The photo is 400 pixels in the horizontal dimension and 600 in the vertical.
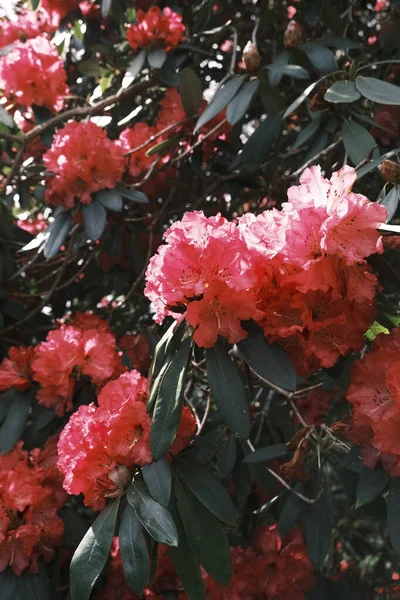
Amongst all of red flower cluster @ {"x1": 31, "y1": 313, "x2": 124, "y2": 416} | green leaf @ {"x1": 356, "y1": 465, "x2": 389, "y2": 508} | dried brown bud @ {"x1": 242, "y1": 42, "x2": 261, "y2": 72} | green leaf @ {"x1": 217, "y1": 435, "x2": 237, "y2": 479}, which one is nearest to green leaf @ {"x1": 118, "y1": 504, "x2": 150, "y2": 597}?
green leaf @ {"x1": 356, "y1": 465, "x2": 389, "y2": 508}

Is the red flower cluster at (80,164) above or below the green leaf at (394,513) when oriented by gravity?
above

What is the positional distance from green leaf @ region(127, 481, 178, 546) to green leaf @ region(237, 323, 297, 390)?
256 mm

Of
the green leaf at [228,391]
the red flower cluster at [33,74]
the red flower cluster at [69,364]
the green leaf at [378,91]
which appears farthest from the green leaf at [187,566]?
the red flower cluster at [33,74]

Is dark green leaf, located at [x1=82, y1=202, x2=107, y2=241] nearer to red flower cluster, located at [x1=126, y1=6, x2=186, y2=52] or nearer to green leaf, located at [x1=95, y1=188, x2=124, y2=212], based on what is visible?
green leaf, located at [x1=95, y1=188, x2=124, y2=212]

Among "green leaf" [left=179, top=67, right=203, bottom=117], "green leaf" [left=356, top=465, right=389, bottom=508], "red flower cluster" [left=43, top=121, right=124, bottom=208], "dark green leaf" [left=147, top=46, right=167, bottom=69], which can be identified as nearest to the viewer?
"green leaf" [left=356, top=465, right=389, bottom=508]

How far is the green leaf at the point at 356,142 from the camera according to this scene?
5.10 feet

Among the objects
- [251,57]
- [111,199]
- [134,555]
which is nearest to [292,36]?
[251,57]

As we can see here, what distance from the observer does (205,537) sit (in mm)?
1148

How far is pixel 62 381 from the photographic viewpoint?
1545mm

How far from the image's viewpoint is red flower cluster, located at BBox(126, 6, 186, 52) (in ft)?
6.75

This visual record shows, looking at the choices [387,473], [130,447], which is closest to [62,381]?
[130,447]

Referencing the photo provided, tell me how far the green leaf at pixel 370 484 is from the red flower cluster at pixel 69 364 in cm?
62

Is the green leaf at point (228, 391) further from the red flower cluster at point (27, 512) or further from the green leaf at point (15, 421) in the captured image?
the green leaf at point (15, 421)

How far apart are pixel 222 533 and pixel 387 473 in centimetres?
28
